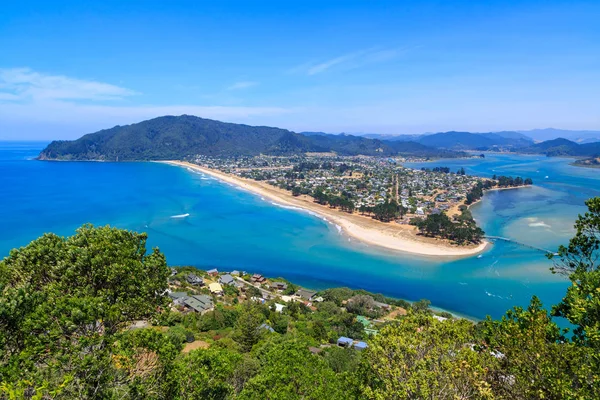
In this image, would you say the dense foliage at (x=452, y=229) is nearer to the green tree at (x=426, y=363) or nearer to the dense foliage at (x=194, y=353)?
the dense foliage at (x=194, y=353)

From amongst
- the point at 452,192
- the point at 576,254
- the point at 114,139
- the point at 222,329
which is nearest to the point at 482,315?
the point at 222,329

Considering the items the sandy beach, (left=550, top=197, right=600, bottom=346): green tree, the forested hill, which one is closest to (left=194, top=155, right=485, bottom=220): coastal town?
the sandy beach

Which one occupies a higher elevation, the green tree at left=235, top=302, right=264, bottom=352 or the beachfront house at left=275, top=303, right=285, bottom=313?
the green tree at left=235, top=302, right=264, bottom=352

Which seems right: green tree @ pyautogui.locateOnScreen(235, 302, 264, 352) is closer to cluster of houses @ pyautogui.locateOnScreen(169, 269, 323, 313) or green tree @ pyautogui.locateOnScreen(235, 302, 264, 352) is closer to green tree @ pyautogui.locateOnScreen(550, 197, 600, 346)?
cluster of houses @ pyautogui.locateOnScreen(169, 269, 323, 313)

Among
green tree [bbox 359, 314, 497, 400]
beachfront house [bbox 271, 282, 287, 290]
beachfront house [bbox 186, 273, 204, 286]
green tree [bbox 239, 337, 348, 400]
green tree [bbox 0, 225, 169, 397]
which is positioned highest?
green tree [bbox 0, 225, 169, 397]

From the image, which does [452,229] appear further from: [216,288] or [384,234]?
[216,288]

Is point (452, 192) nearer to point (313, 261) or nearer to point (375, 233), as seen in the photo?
point (375, 233)
